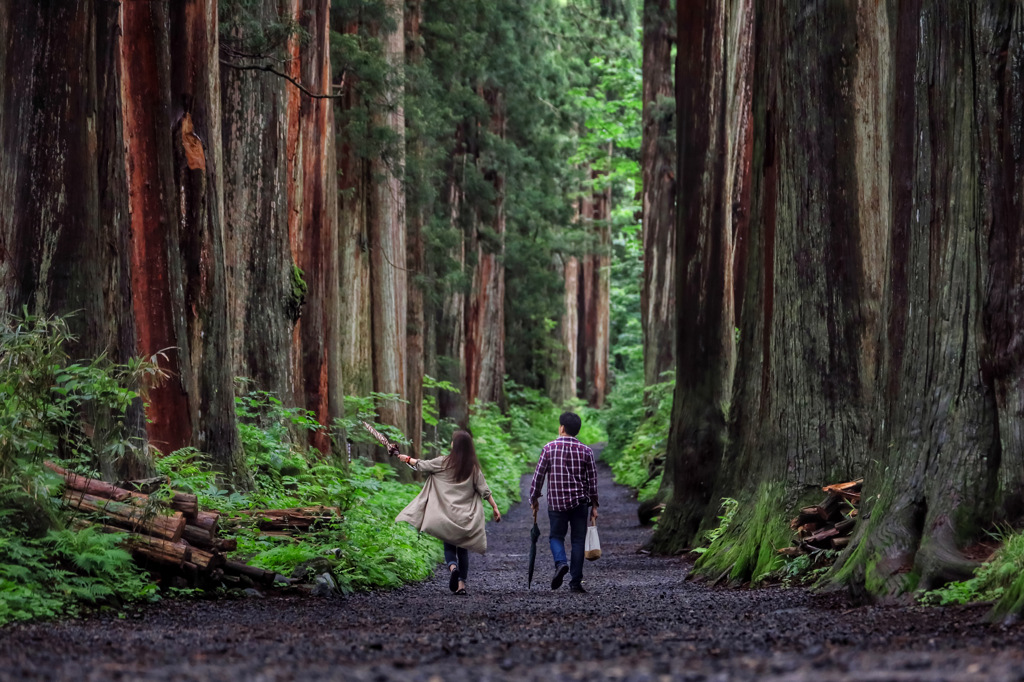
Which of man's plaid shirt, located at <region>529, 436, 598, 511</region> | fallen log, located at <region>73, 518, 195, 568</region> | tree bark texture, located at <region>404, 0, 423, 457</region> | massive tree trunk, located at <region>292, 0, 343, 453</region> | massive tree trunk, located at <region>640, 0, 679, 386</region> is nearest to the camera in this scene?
fallen log, located at <region>73, 518, 195, 568</region>

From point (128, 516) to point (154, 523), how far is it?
169mm

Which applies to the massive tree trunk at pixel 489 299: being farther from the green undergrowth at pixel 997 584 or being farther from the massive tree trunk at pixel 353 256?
the green undergrowth at pixel 997 584

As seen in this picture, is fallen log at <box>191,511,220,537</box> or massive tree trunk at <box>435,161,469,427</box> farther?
massive tree trunk at <box>435,161,469,427</box>

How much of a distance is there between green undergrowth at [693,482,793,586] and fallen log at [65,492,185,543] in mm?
4756

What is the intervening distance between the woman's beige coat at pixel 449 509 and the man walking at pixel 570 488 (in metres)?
0.51

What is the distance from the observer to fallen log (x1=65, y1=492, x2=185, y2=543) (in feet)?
23.8

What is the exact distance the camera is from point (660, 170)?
26578mm

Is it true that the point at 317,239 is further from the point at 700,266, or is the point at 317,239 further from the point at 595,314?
the point at 595,314

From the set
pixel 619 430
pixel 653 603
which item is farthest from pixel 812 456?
pixel 619 430

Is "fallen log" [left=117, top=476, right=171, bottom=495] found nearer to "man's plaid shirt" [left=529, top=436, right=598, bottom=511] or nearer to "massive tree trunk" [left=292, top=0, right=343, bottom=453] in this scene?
"man's plaid shirt" [left=529, top=436, right=598, bottom=511]

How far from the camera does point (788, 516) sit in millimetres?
9719

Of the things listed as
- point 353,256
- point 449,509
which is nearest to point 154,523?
point 449,509

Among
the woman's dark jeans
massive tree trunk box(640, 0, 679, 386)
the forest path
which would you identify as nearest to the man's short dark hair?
the woman's dark jeans

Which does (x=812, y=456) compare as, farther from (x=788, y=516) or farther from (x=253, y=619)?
(x=253, y=619)
